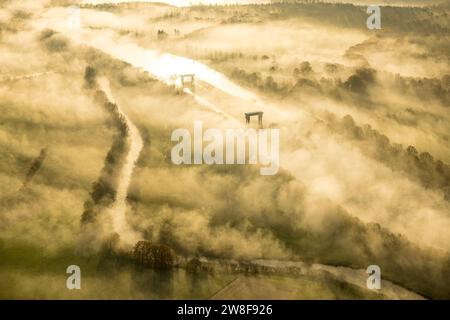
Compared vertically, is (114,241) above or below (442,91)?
below

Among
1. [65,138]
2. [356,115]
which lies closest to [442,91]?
[356,115]

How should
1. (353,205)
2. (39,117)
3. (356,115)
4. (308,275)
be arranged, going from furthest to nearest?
(356,115), (39,117), (353,205), (308,275)

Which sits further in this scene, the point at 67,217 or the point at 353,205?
the point at 353,205

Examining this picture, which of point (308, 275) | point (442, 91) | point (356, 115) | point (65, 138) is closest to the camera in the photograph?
point (308, 275)

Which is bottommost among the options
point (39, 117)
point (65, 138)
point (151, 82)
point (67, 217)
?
point (67, 217)

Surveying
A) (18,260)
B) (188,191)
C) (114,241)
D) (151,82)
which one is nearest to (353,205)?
(188,191)

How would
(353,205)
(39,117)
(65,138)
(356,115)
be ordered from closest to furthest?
(353,205)
(65,138)
(39,117)
(356,115)

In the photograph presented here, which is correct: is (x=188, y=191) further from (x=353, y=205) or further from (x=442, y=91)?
(x=442, y=91)
